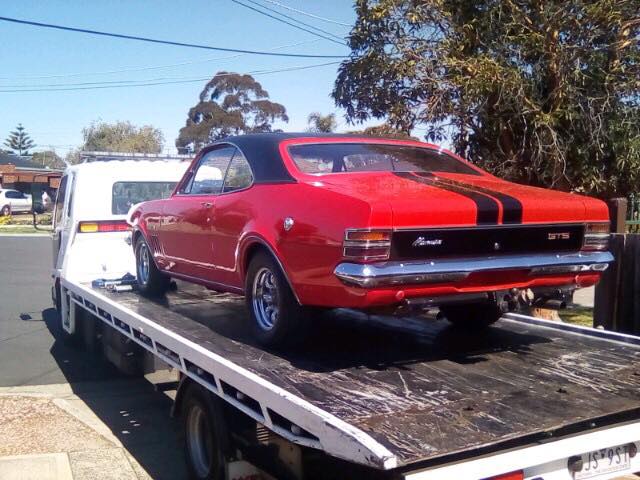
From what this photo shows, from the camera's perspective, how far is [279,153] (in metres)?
4.77

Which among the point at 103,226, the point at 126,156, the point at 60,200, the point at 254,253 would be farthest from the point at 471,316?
the point at 126,156

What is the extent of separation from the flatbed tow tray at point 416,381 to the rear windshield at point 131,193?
10.9ft

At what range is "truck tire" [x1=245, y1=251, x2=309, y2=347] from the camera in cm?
432

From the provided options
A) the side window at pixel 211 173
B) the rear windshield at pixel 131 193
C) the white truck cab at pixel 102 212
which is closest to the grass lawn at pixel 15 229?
the white truck cab at pixel 102 212

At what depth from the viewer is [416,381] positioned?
3682 mm

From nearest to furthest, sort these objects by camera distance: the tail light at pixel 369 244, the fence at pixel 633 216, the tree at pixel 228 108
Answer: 1. the tail light at pixel 369 244
2. the fence at pixel 633 216
3. the tree at pixel 228 108

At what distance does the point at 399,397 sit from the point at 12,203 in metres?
44.1

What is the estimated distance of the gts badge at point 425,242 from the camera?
3752mm

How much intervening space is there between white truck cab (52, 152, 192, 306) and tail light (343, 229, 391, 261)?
5.22 meters

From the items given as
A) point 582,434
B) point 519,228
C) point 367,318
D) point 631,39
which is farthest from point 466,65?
point 582,434

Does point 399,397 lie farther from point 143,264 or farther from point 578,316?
point 578,316

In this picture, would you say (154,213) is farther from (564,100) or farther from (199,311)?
(564,100)

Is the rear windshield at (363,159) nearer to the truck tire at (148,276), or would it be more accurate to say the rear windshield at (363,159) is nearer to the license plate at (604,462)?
the license plate at (604,462)

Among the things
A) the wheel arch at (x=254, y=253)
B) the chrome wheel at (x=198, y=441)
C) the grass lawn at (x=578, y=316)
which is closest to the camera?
the wheel arch at (x=254, y=253)
